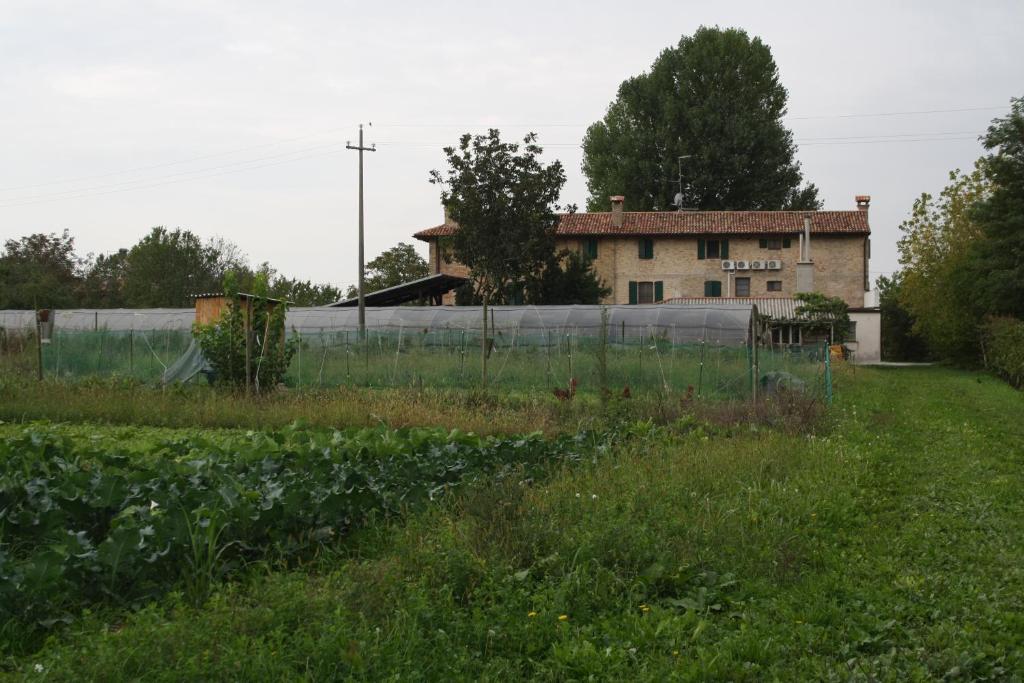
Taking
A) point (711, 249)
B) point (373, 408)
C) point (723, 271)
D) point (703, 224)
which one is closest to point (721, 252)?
point (711, 249)

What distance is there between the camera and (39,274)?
5278 centimetres

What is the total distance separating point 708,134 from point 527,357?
40.6 metres

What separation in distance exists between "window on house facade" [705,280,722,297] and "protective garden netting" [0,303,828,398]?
21.2m

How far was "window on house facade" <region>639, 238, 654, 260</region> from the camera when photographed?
52.0 meters

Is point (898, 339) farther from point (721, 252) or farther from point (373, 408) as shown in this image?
point (373, 408)

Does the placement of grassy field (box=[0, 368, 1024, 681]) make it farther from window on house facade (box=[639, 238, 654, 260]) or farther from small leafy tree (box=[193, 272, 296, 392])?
window on house facade (box=[639, 238, 654, 260])

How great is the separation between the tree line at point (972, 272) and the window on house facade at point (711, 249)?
29.4 feet

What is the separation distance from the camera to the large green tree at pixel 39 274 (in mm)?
51094

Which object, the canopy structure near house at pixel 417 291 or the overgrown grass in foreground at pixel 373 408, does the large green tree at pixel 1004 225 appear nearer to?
the canopy structure near house at pixel 417 291

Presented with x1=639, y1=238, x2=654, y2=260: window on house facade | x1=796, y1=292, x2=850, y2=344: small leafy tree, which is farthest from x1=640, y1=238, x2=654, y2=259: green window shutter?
x1=796, y1=292, x2=850, y2=344: small leafy tree

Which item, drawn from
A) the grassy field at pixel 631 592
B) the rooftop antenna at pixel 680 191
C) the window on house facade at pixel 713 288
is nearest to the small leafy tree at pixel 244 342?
the grassy field at pixel 631 592

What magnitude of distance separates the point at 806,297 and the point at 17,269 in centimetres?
4062

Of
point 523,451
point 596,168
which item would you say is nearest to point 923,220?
point 596,168

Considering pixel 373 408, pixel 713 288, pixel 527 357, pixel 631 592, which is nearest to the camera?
pixel 631 592
